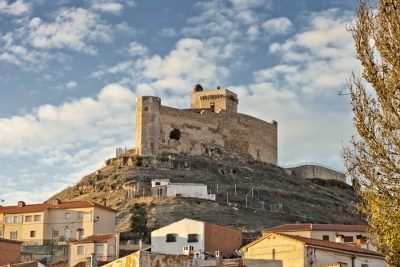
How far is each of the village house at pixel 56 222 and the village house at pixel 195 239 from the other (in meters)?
11.9

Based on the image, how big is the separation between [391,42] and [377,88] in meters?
1.26

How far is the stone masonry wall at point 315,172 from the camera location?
101438 millimetres

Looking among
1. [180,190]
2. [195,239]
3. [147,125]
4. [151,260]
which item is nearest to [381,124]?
[151,260]

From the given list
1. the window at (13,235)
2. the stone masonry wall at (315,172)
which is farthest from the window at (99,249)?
the stone masonry wall at (315,172)

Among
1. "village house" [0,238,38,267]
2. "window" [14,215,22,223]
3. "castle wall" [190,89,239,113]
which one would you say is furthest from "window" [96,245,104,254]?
"castle wall" [190,89,239,113]

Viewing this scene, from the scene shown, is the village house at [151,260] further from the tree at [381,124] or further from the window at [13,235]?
the window at [13,235]

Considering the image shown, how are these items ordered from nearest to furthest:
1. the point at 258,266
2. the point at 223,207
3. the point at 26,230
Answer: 1. the point at 258,266
2. the point at 26,230
3. the point at 223,207

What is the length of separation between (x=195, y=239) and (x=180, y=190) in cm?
A: 2398

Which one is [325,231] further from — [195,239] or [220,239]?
[195,239]

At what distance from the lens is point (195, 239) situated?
4622 cm

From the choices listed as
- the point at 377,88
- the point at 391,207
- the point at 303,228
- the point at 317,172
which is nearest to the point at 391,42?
the point at 377,88

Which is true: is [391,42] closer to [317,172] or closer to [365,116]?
[365,116]

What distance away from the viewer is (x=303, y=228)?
47.6m

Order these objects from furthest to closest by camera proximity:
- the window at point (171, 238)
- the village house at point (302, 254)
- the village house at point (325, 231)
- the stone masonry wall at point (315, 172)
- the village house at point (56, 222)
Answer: the stone masonry wall at point (315, 172), the village house at point (56, 222), the window at point (171, 238), the village house at point (325, 231), the village house at point (302, 254)
